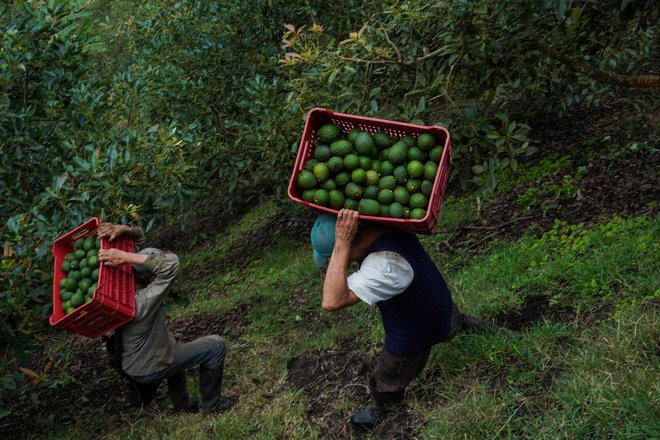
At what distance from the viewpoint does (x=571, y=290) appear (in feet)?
13.6

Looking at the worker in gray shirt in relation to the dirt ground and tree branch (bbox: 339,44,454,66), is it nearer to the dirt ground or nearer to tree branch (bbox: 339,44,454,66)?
the dirt ground

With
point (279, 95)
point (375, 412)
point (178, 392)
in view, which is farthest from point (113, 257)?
point (279, 95)

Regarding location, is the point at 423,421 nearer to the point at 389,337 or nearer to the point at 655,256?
the point at 389,337

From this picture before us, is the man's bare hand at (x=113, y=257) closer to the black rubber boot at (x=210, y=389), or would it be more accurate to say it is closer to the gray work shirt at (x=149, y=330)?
the gray work shirt at (x=149, y=330)

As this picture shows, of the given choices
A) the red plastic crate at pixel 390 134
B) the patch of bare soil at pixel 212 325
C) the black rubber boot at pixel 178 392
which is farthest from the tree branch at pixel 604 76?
the patch of bare soil at pixel 212 325

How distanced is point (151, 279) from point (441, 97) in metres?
2.47

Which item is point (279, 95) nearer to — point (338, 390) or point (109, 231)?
point (109, 231)

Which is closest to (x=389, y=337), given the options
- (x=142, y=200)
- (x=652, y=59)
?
(x=142, y=200)

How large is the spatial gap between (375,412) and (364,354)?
0.77 metres

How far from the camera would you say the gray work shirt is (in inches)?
164

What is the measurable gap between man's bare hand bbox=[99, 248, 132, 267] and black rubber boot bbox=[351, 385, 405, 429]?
1781 millimetres

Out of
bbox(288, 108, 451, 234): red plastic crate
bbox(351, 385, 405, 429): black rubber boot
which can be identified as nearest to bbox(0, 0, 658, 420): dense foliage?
bbox(288, 108, 451, 234): red plastic crate

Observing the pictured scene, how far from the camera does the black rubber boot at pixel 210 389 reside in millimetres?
4508

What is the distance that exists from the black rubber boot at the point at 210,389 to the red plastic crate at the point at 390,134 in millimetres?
1772
